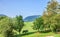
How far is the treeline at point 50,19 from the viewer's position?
205ft

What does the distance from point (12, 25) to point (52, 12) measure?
98.8 feet

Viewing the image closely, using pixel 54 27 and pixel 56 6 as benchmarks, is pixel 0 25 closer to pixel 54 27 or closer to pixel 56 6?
pixel 54 27

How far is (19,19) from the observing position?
64.2 m

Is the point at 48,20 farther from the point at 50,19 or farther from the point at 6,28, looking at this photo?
the point at 6,28

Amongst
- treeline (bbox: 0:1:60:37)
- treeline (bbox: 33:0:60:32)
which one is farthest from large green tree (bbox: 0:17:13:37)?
treeline (bbox: 33:0:60:32)

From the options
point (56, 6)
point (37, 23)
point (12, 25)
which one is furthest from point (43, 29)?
point (12, 25)

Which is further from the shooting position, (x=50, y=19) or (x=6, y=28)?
(x=50, y=19)

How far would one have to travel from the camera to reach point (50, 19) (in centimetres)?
6391

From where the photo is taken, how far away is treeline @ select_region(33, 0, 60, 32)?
62556 mm

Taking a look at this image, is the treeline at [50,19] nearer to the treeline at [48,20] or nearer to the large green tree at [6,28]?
the treeline at [48,20]

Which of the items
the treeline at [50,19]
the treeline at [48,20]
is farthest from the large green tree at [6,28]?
the treeline at [50,19]

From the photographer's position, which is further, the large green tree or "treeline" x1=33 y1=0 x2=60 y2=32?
"treeline" x1=33 y1=0 x2=60 y2=32

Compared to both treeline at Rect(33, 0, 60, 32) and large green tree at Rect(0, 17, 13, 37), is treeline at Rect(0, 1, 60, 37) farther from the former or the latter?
large green tree at Rect(0, 17, 13, 37)

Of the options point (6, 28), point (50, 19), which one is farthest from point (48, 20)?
point (6, 28)
